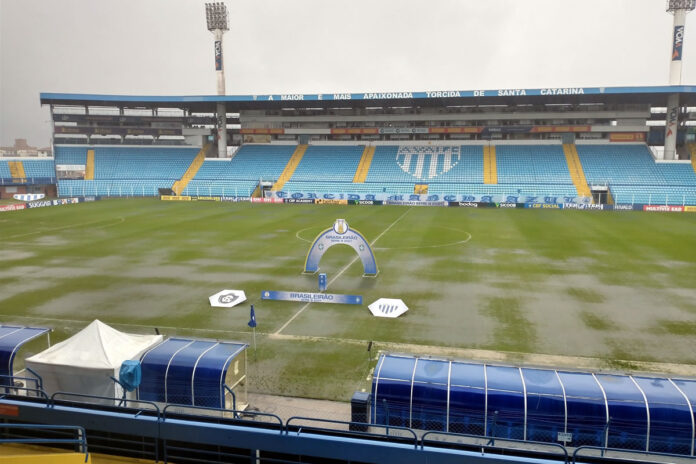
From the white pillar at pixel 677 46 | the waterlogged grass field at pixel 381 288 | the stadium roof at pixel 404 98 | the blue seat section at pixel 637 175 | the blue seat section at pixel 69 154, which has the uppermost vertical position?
the white pillar at pixel 677 46

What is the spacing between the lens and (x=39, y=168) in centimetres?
7369

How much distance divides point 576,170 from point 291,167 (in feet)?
133

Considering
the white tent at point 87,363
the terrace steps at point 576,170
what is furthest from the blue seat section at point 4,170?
the terrace steps at point 576,170

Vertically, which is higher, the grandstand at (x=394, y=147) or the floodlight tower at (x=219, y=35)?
the floodlight tower at (x=219, y=35)

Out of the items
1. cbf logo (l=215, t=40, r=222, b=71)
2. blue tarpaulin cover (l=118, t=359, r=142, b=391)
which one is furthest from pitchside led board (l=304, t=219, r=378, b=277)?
cbf logo (l=215, t=40, r=222, b=71)

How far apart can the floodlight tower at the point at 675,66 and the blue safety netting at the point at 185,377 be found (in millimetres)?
70334

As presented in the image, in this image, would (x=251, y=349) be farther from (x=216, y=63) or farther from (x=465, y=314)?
(x=216, y=63)

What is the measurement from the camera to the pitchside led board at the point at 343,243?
2420 cm

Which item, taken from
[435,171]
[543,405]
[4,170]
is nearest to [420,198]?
[435,171]

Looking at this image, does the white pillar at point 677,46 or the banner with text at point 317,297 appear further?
the white pillar at point 677,46

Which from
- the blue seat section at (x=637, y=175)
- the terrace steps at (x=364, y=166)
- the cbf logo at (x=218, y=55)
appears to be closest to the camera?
the blue seat section at (x=637, y=175)

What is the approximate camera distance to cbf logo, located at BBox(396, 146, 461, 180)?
70319 mm

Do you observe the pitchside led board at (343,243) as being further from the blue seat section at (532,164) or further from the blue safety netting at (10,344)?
the blue seat section at (532,164)

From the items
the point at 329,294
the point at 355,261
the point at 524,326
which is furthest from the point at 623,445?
the point at 355,261
